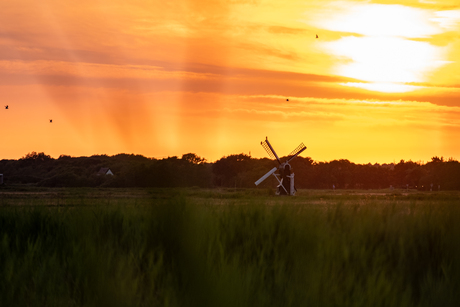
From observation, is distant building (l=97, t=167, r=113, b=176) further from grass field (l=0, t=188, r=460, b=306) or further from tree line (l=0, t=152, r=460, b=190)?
grass field (l=0, t=188, r=460, b=306)

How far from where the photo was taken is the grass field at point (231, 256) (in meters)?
7.06

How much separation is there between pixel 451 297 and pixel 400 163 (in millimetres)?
119434

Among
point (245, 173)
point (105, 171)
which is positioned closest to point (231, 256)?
point (105, 171)

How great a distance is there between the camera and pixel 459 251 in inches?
372

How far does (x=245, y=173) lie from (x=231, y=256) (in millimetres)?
83491

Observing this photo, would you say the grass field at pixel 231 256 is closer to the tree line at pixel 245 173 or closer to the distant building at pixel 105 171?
the tree line at pixel 245 173

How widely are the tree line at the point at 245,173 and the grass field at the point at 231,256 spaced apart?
49519 millimetres

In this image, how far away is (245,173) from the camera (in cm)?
9250

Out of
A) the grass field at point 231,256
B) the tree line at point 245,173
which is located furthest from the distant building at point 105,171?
Answer: the grass field at point 231,256

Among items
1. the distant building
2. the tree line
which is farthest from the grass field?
the distant building

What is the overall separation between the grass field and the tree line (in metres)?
49.5

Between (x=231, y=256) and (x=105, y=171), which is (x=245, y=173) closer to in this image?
(x=105, y=171)

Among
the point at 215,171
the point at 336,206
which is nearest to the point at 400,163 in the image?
the point at 215,171

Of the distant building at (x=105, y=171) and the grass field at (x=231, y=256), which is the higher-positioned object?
the distant building at (x=105, y=171)
